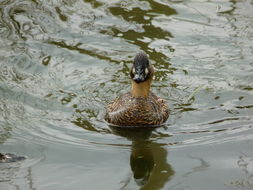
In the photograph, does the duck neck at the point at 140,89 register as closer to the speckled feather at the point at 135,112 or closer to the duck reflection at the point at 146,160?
the speckled feather at the point at 135,112

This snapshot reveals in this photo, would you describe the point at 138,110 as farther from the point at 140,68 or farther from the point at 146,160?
the point at 146,160

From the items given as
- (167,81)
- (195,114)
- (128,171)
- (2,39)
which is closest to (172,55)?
(167,81)

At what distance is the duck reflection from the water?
1 centimetres

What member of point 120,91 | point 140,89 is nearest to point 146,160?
point 140,89

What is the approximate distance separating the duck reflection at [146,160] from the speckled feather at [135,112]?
0.13 meters

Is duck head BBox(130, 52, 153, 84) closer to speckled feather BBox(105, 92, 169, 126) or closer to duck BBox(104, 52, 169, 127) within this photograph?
duck BBox(104, 52, 169, 127)

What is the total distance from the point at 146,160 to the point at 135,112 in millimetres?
1441

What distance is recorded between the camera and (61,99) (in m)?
10.1

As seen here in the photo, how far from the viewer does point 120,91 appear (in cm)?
1075

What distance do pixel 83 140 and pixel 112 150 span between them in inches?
20.4

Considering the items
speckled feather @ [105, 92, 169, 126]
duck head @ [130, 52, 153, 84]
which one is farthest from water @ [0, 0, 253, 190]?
duck head @ [130, 52, 153, 84]

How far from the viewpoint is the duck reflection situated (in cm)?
748

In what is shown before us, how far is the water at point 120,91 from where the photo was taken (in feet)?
25.1

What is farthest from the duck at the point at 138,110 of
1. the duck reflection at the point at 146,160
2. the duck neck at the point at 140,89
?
the duck reflection at the point at 146,160
